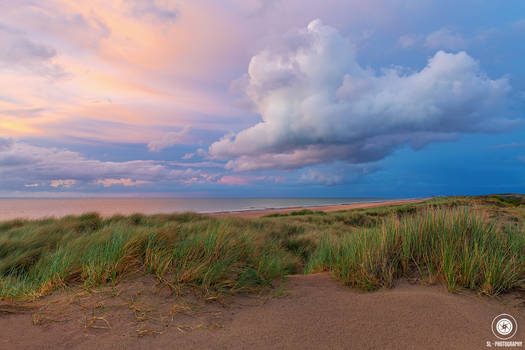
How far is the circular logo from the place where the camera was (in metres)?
2.13

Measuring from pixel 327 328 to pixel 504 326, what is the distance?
138 cm

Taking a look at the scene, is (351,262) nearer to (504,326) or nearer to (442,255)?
(442,255)

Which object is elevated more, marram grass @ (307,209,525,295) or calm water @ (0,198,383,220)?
marram grass @ (307,209,525,295)

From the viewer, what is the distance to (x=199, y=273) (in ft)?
9.71

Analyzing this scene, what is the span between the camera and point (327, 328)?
2227 millimetres

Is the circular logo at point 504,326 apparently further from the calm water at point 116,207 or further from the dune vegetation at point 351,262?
the calm water at point 116,207

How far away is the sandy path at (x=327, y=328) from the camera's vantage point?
2033 mm

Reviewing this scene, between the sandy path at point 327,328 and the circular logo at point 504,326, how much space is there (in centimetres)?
4

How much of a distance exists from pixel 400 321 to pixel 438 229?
1769 millimetres

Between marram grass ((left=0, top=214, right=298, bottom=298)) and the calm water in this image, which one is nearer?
marram grass ((left=0, top=214, right=298, bottom=298))

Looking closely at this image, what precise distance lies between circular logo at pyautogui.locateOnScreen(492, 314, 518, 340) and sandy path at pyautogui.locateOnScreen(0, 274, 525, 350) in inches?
1.7

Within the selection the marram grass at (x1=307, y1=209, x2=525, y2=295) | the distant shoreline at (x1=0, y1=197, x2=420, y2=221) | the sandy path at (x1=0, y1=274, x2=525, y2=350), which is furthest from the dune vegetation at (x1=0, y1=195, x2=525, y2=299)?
the distant shoreline at (x1=0, y1=197, x2=420, y2=221)

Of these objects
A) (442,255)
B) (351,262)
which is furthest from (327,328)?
(442,255)

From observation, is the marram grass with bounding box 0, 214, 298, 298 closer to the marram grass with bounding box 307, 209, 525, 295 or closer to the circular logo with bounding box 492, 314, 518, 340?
the marram grass with bounding box 307, 209, 525, 295
